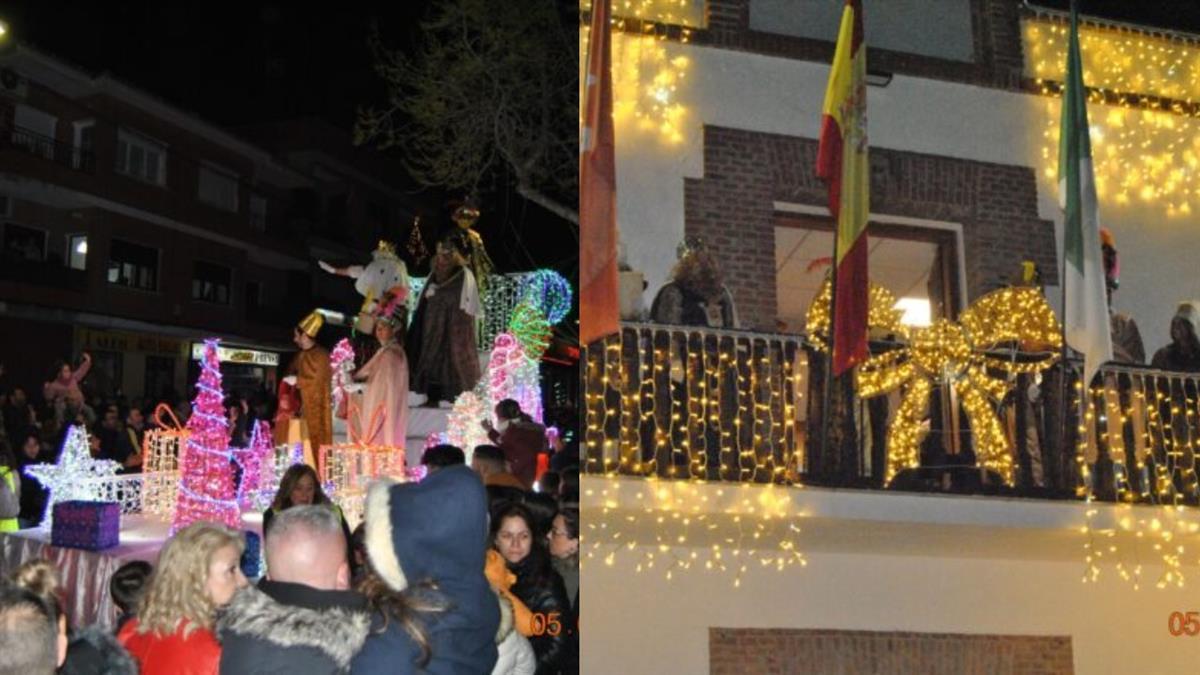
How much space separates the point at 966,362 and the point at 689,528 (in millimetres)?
2025

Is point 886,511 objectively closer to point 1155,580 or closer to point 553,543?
point 1155,580

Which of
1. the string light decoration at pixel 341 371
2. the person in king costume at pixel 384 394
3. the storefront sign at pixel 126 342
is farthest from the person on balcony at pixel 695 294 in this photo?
the storefront sign at pixel 126 342

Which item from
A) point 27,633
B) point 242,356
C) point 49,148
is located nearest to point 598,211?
point 27,633

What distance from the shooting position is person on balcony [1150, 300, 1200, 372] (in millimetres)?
6516

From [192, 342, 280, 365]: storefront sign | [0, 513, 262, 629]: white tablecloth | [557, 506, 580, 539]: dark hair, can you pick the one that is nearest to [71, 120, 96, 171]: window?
[192, 342, 280, 365]: storefront sign

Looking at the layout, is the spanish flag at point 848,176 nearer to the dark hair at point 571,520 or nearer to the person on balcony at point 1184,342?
the dark hair at point 571,520

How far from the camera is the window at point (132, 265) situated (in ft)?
75.8

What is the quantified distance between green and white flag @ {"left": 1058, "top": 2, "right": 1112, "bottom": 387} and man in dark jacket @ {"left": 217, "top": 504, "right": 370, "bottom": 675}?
4741mm

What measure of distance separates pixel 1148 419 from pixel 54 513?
6.66 m

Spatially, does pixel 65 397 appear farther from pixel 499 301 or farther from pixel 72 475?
pixel 499 301

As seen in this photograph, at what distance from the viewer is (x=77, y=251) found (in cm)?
2245

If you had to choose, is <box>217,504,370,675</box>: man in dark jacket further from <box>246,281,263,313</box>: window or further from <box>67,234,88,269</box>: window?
<box>246,281,263,313</box>: window

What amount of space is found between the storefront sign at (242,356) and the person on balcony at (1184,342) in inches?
923

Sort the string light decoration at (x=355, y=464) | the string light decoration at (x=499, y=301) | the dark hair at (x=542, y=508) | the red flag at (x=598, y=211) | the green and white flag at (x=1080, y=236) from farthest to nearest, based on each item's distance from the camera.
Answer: the string light decoration at (x=499, y=301) → the string light decoration at (x=355, y=464) → the green and white flag at (x=1080, y=236) → the red flag at (x=598, y=211) → the dark hair at (x=542, y=508)
